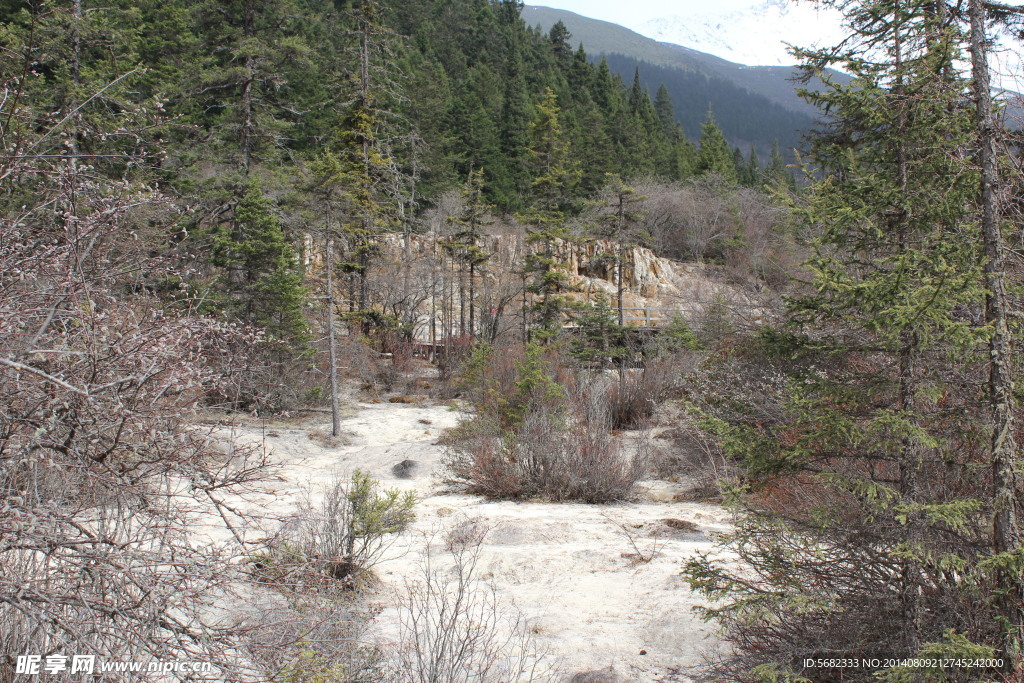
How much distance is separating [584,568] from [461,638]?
309cm

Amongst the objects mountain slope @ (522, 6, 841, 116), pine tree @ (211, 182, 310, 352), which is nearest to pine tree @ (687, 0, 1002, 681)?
pine tree @ (211, 182, 310, 352)

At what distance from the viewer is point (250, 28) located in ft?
64.2

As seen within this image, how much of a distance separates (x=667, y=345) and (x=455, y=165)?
23566 millimetres

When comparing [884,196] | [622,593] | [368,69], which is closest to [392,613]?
[622,593]

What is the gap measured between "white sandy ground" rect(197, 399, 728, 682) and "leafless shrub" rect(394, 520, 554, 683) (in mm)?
166

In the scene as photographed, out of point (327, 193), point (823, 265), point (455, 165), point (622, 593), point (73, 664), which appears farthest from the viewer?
point (455, 165)

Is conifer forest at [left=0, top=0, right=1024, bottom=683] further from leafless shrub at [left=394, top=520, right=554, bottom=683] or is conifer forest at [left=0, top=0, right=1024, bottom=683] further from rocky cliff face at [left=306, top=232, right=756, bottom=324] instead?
rocky cliff face at [left=306, top=232, right=756, bottom=324]

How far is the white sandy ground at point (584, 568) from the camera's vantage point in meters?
5.33

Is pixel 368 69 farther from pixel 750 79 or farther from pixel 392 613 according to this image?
pixel 750 79

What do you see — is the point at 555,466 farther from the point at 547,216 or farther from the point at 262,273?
the point at 547,216

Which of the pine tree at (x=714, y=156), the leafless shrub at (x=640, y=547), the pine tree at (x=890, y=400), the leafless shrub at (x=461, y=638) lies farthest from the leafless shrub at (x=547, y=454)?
the pine tree at (x=714, y=156)

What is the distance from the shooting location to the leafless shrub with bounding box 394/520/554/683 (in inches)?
155

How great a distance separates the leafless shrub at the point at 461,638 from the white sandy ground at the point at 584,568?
0.17m

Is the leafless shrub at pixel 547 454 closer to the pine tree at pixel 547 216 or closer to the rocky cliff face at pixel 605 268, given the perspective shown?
the pine tree at pixel 547 216
